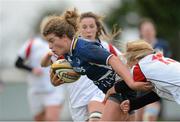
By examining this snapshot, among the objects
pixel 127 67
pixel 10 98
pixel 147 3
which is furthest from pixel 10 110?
pixel 147 3

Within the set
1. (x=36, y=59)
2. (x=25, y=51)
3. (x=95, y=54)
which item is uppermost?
(x=95, y=54)

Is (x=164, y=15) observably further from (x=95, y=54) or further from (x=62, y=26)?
(x=95, y=54)

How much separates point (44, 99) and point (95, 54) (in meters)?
5.98

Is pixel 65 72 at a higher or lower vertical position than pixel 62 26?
lower

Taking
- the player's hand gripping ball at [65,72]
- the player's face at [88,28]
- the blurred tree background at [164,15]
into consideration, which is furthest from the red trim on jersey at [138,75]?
the blurred tree background at [164,15]

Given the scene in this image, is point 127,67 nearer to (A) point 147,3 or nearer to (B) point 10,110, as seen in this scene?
(B) point 10,110

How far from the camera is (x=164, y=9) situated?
135 feet

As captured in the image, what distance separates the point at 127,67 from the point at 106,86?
0.46 metres

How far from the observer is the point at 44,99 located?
12.9 metres

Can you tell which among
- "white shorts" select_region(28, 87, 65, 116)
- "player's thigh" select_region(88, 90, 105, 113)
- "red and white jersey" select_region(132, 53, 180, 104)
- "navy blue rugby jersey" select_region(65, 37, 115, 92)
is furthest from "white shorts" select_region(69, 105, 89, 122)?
"white shorts" select_region(28, 87, 65, 116)

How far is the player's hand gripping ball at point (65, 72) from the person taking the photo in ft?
24.8

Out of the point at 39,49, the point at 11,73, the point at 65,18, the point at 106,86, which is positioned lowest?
the point at 11,73

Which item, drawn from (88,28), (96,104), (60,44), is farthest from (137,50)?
(88,28)

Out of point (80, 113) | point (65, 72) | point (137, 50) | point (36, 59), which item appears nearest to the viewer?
point (137, 50)
